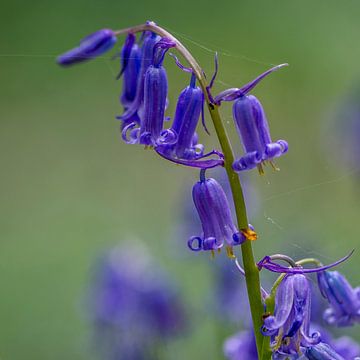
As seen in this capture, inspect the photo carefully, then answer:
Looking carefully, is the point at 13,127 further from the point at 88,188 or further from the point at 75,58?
the point at 75,58

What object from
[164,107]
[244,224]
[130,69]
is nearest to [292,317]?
[244,224]

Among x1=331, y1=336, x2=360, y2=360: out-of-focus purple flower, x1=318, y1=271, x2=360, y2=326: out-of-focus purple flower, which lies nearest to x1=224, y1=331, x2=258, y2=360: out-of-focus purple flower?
x1=331, y1=336, x2=360, y2=360: out-of-focus purple flower

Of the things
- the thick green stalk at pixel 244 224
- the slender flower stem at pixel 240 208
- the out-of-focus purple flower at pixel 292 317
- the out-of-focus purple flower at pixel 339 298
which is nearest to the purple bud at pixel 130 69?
the slender flower stem at pixel 240 208

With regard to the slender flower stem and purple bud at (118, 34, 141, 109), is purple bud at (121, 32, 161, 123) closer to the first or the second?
purple bud at (118, 34, 141, 109)

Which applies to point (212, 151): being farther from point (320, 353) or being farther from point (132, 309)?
point (132, 309)

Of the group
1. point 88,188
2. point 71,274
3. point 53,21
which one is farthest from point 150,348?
point 53,21

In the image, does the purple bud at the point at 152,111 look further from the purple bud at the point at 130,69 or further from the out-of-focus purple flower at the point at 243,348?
the out-of-focus purple flower at the point at 243,348
